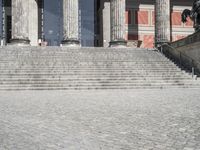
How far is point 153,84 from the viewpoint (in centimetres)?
2291

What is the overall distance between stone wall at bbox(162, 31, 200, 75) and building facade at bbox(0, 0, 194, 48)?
194 inches

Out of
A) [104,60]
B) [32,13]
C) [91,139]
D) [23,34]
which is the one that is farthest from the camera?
[32,13]

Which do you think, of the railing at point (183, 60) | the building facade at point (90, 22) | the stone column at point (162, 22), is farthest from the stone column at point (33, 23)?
the railing at point (183, 60)

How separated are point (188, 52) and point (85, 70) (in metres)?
9.26

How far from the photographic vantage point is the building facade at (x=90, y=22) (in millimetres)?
33219

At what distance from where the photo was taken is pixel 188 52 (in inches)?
1160

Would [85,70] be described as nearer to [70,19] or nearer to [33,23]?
[70,19]

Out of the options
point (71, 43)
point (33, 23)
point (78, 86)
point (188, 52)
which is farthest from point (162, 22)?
point (78, 86)

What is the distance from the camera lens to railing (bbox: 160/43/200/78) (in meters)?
26.4

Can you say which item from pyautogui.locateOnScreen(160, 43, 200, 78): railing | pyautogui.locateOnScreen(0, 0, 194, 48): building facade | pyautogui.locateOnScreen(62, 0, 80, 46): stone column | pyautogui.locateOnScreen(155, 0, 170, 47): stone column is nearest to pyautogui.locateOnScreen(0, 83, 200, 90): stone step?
pyautogui.locateOnScreen(160, 43, 200, 78): railing

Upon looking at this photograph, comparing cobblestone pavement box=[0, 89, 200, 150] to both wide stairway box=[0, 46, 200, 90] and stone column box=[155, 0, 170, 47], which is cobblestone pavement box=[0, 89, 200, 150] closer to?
wide stairway box=[0, 46, 200, 90]

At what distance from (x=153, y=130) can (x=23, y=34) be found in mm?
26253

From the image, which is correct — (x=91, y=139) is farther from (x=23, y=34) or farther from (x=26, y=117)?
(x=23, y=34)

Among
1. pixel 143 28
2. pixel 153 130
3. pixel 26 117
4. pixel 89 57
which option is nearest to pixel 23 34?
pixel 89 57
